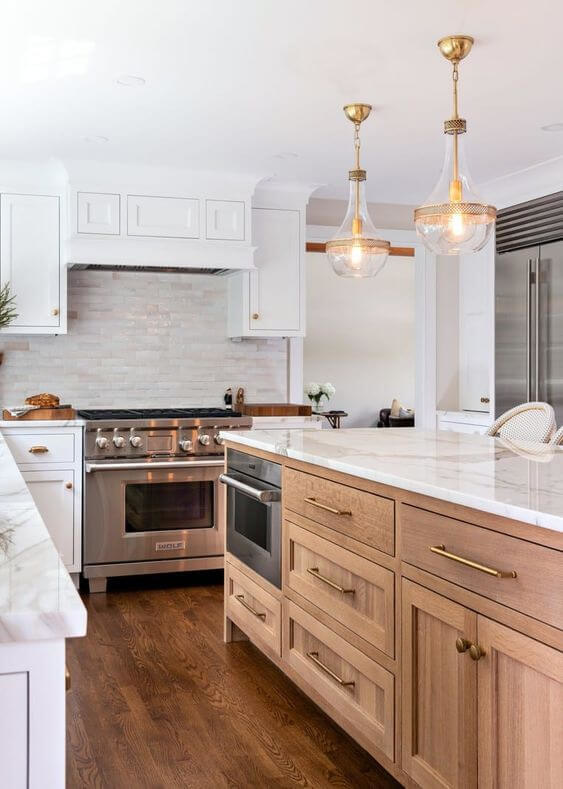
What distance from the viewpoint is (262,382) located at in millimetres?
5715

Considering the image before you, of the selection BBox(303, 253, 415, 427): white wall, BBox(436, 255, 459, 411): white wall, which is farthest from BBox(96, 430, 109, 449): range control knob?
BBox(303, 253, 415, 427): white wall

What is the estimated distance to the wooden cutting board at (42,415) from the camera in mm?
4695

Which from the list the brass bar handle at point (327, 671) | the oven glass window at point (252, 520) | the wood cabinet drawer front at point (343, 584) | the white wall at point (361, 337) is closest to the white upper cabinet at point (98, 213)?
the oven glass window at point (252, 520)

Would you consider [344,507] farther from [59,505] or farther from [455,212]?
[59,505]

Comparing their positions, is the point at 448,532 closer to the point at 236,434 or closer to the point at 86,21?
the point at 236,434

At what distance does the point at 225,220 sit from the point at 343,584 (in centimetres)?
310

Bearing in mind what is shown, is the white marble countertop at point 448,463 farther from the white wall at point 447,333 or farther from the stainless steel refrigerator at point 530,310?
the white wall at point 447,333

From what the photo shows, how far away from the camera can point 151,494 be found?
4.75 m

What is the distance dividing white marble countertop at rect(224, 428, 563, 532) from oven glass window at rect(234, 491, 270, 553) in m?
0.23

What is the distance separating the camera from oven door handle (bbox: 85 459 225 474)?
4.61 meters

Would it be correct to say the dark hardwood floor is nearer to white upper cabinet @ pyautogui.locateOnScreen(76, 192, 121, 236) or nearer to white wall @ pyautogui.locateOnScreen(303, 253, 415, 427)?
white upper cabinet @ pyautogui.locateOnScreen(76, 192, 121, 236)

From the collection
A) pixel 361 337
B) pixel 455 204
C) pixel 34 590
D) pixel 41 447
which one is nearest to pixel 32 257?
pixel 41 447

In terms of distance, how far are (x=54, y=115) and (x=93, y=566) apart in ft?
7.67

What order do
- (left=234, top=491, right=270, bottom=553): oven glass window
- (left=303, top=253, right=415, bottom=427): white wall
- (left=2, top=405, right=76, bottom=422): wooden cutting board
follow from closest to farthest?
(left=234, top=491, right=270, bottom=553): oven glass window < (left=2, top=405, right=76, bottom=422): wooden cutting board < (left=303, top=253, right=415, bottom=427): white wall
